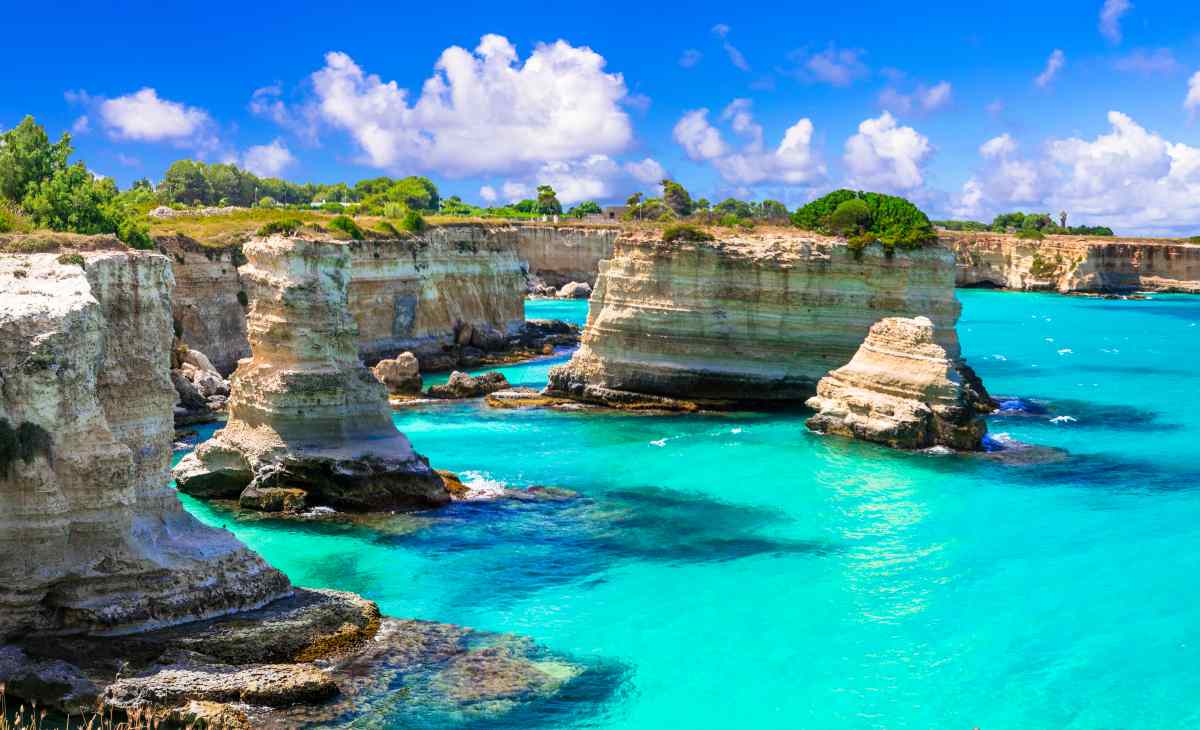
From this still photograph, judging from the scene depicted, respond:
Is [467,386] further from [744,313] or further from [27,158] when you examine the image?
[27,158]

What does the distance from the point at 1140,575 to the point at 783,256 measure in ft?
60.5

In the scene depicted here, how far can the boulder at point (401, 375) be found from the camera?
3894 centimetres

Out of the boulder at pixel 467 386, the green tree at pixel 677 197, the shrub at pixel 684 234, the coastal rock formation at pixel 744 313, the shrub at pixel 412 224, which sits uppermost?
the green tree at pixel 677 197

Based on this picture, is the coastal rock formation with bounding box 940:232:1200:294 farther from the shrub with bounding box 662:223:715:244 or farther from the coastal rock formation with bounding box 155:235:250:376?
the coastal rock formation with bounding box 155:235:250:376

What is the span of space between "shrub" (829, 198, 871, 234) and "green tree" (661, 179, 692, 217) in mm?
66706

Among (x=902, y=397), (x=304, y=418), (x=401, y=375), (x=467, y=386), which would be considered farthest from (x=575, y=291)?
(x=304, y=418)

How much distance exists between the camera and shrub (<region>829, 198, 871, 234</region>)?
41.7 m

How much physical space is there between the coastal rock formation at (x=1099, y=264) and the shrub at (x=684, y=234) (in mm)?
78979

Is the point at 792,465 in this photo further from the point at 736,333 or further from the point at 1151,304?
the point at 1151,304

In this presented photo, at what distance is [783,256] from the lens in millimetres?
36438

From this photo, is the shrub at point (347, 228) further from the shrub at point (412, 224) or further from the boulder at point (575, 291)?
the boulder at point (575, 291)

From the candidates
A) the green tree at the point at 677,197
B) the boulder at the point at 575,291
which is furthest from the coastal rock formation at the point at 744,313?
the green tree at the point at 677,197

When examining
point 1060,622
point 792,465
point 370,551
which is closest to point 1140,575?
point 1060,622

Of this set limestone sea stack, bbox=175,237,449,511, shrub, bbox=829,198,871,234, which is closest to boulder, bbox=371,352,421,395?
limestone sea stack, bbox=175,237,449,511
